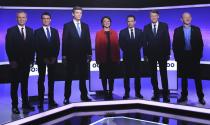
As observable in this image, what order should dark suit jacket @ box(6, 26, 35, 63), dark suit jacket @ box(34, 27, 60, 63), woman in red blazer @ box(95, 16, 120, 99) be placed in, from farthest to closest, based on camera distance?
woman in red blazer @ box(95, 16, 120, 99) < dark suit jacket @ box(34, 27, 60, 63) < dark suit jacket @ box(6, 26, 35, 63)

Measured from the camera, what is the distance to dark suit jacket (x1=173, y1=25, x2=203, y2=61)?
253 inches

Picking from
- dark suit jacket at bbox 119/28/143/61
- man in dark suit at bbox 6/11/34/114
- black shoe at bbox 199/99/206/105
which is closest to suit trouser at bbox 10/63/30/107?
man in dark suit at bbox 6/11/34/114

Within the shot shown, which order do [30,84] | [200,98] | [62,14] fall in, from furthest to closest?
1. [62,14]
2. [30,84]
3. [200,98]

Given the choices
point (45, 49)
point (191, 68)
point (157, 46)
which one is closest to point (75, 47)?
point (45, 49)

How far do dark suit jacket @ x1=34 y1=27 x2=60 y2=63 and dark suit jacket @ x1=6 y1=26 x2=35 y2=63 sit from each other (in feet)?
0.43

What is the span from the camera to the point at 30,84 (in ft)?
23.0

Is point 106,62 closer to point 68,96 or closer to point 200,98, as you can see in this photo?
point 68,96

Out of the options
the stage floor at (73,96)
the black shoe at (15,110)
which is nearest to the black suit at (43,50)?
the black shoe at (15,110)

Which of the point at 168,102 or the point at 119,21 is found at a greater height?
the point at 119,21

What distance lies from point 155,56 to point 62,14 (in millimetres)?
2570

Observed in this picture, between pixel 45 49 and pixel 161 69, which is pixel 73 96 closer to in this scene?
pixel 45 49

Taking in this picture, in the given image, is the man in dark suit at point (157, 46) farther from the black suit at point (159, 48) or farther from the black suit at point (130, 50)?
the black suit at point (130, 50)

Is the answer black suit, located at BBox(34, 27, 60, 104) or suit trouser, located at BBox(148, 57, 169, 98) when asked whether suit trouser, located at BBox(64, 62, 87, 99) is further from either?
suit trouser, located at BBox(148, 57, 169, 98)

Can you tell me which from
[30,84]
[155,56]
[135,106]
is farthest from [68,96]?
[155,56]
